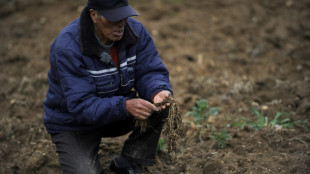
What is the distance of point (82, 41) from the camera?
277 cm

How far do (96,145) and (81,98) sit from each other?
0.58m

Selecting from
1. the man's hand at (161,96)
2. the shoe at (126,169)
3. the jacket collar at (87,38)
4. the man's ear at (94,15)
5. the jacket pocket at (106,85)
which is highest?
the man's ear at (94,15)

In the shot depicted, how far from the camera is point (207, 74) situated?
5.34 meters

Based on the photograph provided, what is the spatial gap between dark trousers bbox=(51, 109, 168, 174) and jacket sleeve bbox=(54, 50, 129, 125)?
0.32 m

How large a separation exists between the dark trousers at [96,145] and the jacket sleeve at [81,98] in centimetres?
32

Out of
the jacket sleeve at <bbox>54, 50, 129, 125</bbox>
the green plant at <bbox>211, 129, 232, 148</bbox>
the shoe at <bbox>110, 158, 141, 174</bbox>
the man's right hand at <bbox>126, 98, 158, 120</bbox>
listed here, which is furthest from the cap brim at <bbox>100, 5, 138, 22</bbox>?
the green plant at <bbox>211, 129, 232, 148</bbox>

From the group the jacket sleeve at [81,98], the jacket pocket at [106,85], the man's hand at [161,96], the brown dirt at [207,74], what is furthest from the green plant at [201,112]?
the jacket sleeve at [81,98]

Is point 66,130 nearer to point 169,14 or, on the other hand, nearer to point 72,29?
point 72,29

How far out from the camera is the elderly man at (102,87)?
271 cm

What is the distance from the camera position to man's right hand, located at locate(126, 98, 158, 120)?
268 centimetres

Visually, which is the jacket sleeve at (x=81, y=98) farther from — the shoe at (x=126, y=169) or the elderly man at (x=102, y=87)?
the shoe at (x=126, y=169)

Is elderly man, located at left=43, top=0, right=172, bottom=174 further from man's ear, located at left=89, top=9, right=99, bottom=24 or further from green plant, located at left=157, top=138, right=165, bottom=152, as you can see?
green plant, located at left=157, top=138, right=165, bottom=152

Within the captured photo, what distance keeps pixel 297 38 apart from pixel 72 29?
14.5 ft

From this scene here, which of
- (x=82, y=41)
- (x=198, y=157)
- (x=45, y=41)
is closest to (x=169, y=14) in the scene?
(x=45, y=41)
